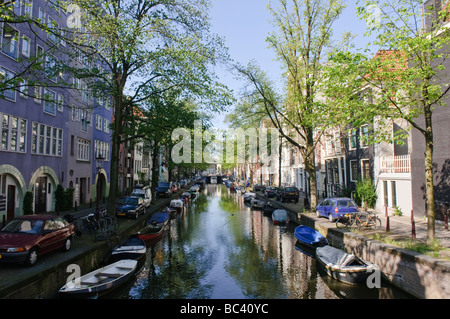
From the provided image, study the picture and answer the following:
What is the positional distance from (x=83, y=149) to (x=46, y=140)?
8152 mm

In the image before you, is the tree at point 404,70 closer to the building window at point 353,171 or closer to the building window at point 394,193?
the building window at point 394,193

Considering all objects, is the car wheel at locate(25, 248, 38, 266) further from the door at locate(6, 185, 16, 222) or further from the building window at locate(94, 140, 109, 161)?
the building window at locate(94, 140, 109, 161)

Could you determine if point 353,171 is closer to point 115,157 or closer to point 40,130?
point 115,157

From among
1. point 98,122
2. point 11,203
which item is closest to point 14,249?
point 11,203


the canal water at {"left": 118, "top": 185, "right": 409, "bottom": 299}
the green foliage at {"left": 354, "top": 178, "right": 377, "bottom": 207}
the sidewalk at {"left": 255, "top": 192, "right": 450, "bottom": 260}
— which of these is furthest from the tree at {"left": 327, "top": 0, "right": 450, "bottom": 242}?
the green foliage at {"left": 354, "top": 178, "right": 377, "bottom": 207}

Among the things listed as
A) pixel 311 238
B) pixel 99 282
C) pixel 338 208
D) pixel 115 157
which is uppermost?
pixel 115 157

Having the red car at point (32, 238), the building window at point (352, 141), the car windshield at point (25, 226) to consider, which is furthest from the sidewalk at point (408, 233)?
the car windshield at point (25, 226)

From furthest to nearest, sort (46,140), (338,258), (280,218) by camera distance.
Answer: (280,218)
(46,140)
(338,258)

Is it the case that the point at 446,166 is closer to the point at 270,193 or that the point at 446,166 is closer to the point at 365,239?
the point at 365,239

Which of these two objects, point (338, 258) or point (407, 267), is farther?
point (338, 258)

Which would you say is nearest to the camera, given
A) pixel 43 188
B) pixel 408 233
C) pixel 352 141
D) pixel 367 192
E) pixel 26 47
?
pixel 408 233

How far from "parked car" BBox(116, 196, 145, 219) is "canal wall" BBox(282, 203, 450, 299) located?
15866mm

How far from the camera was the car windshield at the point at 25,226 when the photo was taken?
39.0 feet

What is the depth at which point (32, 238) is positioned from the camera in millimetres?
11336
